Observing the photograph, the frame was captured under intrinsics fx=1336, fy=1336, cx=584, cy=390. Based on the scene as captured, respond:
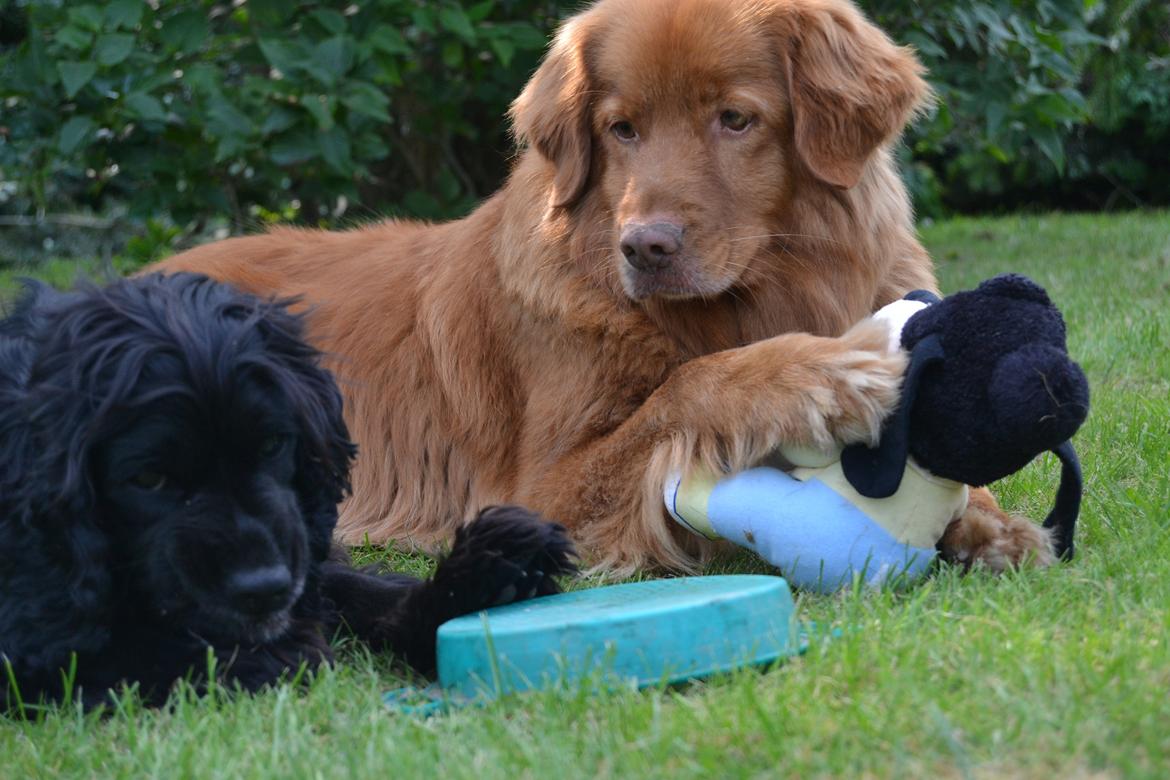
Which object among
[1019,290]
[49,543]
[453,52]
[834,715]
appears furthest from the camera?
[453,52]

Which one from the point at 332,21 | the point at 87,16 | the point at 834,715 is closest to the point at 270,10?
the point at 332,21

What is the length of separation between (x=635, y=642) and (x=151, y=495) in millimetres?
949

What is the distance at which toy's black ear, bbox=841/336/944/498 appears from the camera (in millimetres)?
2982

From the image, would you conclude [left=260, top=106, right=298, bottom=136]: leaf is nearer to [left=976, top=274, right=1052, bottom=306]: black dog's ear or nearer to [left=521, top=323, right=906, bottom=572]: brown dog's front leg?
[left=521, top=323, right=906, bottom=572]: brown dog's front leg

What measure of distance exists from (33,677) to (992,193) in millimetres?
12179

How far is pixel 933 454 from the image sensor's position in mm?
2961

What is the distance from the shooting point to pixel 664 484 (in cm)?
348

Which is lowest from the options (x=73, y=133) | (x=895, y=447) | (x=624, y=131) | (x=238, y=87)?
(x=73, y=133)

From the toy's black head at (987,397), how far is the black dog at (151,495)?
4.25 feet

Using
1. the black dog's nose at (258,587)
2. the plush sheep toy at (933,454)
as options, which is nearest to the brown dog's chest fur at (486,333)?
the plush sheep toy at (933,454)

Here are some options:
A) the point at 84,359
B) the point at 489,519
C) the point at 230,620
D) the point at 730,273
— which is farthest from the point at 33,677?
the point at 730,273

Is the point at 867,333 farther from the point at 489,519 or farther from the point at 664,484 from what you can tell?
the point at 489,519

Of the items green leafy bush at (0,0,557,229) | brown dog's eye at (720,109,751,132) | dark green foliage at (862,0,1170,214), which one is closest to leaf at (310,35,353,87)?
green leafy bush at (0,0,557,229)

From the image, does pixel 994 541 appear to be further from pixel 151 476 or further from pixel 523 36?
pixel 523 36
